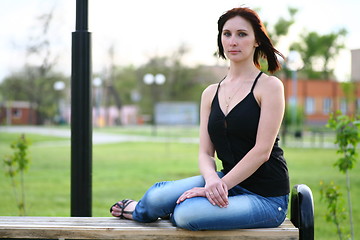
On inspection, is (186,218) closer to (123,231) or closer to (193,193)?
(193,193)

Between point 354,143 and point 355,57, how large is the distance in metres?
29.6

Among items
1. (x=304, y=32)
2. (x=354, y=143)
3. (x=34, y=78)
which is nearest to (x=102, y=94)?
(x=34, y=78)

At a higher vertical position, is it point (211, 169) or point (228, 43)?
point (228, 43)

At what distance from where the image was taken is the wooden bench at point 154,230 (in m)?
2.43

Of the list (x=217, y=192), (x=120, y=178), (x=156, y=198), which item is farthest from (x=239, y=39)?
(x=120, y=178)

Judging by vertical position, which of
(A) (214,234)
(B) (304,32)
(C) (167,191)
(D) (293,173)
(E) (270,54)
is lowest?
(D) (293,173)

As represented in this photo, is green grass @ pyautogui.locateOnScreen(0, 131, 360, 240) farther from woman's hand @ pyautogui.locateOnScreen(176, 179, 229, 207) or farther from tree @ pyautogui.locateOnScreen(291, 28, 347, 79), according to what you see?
tree @ pyautogui.locateOnScreen(291, 28, 347, 79)

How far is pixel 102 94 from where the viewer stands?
212 feet

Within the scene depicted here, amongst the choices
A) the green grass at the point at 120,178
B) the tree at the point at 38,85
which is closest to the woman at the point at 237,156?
the green grass at the point at 120,178

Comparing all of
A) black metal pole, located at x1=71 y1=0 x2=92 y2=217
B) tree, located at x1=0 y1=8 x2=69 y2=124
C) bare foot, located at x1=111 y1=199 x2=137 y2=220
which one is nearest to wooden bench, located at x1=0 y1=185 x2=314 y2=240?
bare foot, located at x1=111 y1=199 x2=137 y2=220

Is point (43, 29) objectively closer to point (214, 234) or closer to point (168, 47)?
point (214, 234)

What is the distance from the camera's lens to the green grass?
6.52 meters

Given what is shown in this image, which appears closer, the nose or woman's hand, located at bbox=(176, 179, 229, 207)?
woman's hand, located at bbox=(176, 179, 229, 207)

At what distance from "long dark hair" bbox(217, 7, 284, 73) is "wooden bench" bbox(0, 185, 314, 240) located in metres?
0.70
